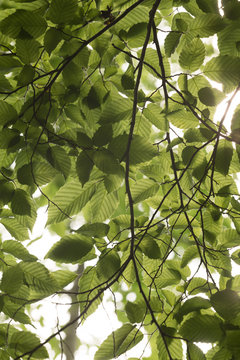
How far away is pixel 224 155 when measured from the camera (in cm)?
119

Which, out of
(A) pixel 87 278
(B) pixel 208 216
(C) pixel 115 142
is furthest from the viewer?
(B) pixel 208 216

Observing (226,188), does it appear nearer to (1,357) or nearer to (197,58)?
(197,58)

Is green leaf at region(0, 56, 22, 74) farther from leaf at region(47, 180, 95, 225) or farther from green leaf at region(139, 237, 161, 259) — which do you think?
green leaf at region(139, 237, 161, 259)

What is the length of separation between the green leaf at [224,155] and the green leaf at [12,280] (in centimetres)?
73

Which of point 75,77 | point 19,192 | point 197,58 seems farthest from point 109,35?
point 19,192

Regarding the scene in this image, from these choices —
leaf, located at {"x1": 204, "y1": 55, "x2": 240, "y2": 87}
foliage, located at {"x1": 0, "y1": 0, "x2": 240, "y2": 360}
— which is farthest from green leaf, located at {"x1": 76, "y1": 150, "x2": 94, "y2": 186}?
leaf, located at {"x1": 204, "y1": 55, "x2": 240, "y2": 87}

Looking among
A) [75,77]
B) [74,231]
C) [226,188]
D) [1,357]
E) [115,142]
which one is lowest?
[1,357]

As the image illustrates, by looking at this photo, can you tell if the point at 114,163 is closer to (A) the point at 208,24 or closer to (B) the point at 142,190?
(B) the point at 142,190

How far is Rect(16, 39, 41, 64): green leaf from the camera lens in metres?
1.17

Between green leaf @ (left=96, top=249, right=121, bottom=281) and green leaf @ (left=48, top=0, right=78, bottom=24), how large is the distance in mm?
766

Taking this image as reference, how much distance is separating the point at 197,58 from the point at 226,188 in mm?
475

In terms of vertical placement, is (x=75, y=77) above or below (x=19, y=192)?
above

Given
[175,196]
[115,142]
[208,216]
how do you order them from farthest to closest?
1. [175,196]
2. [208,216]
3. [115,142]

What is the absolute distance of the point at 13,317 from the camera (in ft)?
3.97
